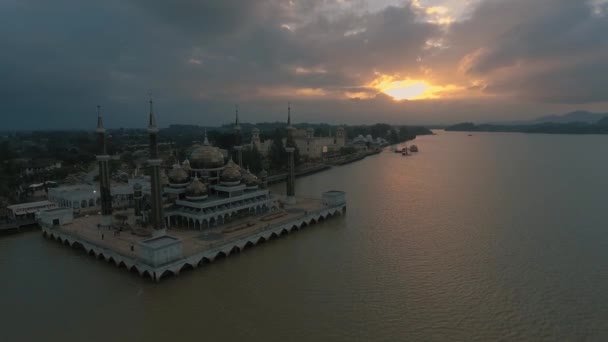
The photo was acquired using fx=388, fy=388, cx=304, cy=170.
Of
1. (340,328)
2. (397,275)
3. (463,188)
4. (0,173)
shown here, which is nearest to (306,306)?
(340,328)

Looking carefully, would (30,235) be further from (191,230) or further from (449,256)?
(449,256)

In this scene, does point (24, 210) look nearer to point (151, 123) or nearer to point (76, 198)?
point (76, 198)

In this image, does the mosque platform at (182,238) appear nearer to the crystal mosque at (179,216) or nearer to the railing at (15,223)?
the crystal mosque at (179,216)

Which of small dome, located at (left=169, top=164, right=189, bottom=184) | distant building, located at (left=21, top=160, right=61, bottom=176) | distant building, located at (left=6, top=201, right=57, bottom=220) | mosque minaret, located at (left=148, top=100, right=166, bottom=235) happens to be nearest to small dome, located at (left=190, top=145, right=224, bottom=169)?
small dome, located at (left=169, top=164, right=189, bottom=184)

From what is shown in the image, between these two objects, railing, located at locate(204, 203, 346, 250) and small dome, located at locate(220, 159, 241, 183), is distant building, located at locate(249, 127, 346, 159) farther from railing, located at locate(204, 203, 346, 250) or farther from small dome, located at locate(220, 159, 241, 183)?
small dome, located at locate(220, 159, 241, 183)

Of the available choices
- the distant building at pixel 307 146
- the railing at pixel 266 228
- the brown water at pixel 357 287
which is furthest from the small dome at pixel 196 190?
the distant building at pixel 307 146

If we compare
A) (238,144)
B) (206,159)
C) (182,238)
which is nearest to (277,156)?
(238,144)
